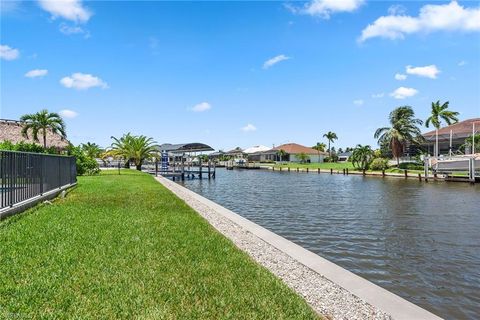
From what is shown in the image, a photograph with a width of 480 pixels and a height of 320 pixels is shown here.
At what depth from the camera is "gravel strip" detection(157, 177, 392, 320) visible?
5.19 meters

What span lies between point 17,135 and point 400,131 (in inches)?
2260

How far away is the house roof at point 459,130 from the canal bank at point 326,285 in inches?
2489

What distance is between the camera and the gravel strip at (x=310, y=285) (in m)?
5.19

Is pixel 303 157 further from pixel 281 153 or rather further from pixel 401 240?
pixel 401 240

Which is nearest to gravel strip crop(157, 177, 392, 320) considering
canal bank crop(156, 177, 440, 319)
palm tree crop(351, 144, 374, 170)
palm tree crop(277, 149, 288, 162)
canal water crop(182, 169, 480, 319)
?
canal bank crop(156, 177, 440, 319)

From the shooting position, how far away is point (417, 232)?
1341 cm

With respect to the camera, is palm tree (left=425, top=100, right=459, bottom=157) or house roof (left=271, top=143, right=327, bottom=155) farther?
house roof (left=271, top=143, right=327, bottom=155)

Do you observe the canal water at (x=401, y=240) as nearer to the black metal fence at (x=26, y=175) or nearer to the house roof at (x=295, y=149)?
the black metal fence at (x=26, y=175)

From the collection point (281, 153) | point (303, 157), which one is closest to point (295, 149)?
point (281, 153)

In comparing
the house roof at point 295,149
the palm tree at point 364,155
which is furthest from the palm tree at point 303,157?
the palm tree at point 364,155

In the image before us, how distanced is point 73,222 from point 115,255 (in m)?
3.80

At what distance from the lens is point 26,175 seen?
1293cm

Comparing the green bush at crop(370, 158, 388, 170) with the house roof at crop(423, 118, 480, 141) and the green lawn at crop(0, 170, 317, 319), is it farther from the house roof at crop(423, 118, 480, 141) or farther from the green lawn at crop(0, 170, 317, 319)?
the green lawn at crop(0, 170, 317, 319)

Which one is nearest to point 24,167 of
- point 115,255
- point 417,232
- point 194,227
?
point 194,227
